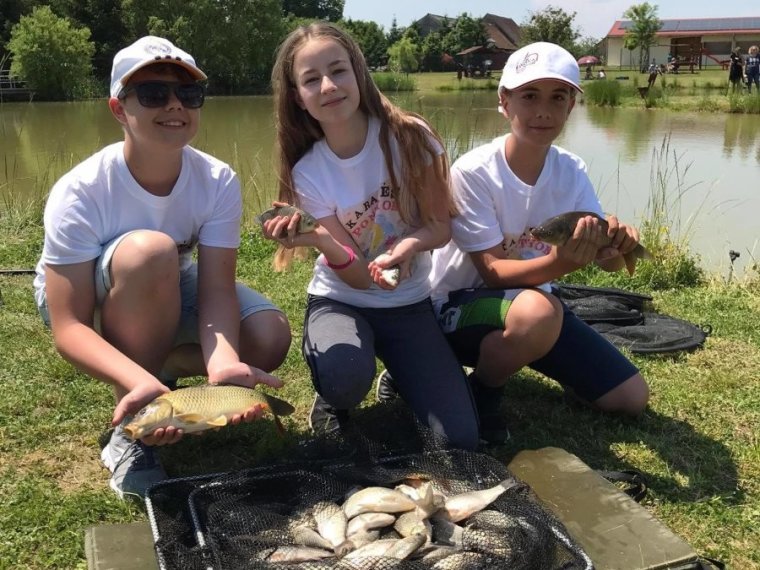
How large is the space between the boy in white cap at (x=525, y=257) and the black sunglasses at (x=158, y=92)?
3.63ft

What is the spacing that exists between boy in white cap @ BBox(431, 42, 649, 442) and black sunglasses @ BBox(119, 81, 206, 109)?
111cm

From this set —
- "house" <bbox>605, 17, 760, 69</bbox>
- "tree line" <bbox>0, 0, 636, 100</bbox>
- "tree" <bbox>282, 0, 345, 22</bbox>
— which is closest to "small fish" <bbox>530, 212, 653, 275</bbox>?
"tree line" <bbox>0, 0, 636, 100</bbox>

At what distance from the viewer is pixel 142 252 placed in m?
2.33

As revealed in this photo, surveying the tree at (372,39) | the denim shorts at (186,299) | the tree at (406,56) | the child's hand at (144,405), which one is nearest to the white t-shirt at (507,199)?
the denim shorts at (186,299)

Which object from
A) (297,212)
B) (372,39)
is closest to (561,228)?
(297,212)

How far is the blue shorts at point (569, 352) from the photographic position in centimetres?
287

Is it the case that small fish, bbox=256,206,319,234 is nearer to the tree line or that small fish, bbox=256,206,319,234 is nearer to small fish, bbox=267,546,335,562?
small fish, bbox=267,546,335,562

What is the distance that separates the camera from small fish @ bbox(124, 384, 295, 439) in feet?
6.65

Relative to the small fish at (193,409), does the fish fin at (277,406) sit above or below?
below

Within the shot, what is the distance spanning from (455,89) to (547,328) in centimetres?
3716

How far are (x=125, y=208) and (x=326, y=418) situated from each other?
42.5 inches

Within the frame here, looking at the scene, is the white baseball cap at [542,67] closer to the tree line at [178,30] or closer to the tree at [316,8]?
the tree line at [178,30]

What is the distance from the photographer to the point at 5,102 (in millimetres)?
31859

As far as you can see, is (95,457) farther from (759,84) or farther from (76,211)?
(759,84)
